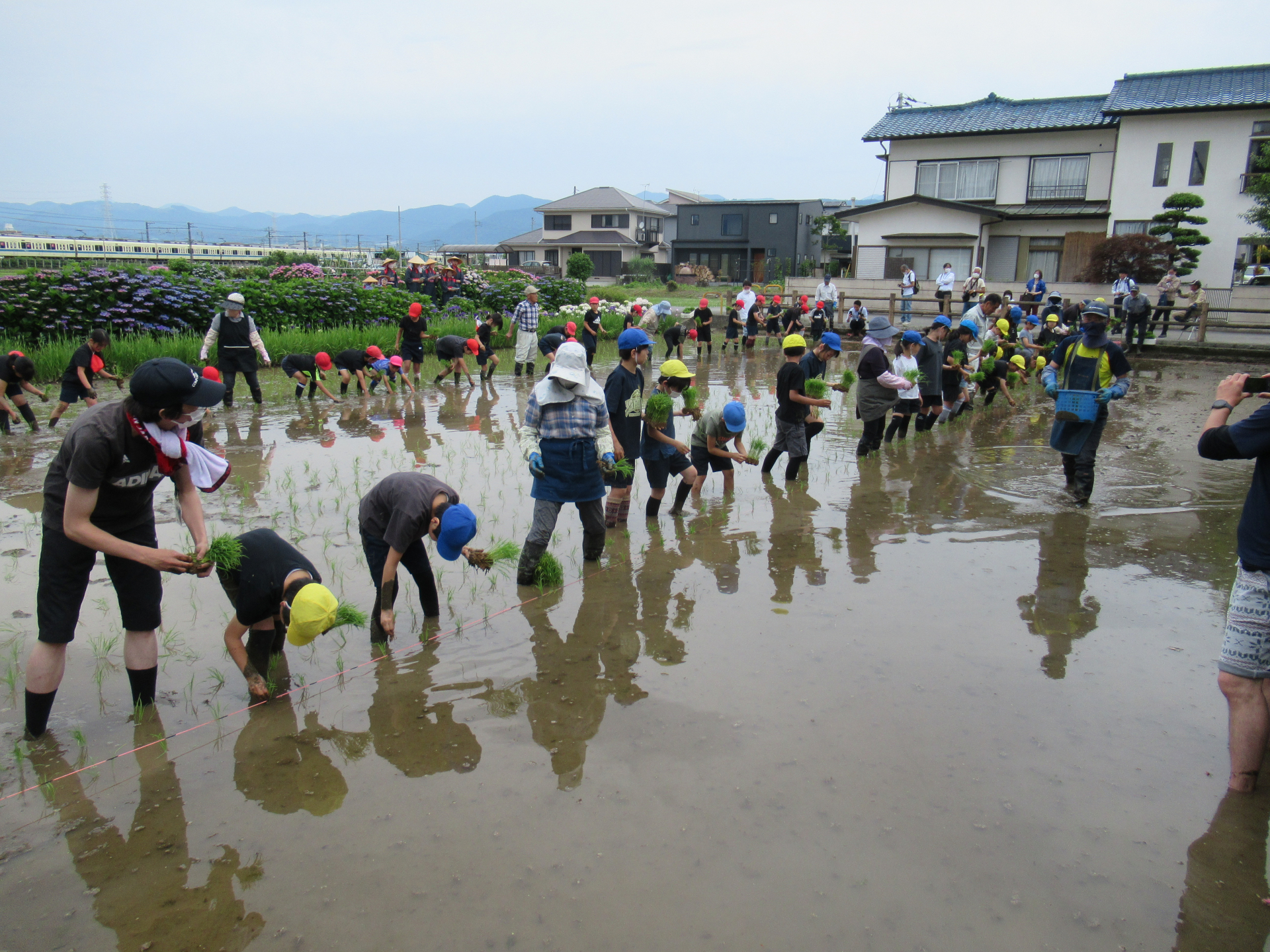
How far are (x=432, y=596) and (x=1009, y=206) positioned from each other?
30448mm

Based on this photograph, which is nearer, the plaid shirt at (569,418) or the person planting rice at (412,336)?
the plaid shirt at (569,418)

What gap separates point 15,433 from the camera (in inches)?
380

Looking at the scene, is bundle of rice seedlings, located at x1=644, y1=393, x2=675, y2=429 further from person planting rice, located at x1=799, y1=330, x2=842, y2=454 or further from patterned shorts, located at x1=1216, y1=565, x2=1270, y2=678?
patterned shorts, located at x1=1216, y1=565, x2=1270, y2=678

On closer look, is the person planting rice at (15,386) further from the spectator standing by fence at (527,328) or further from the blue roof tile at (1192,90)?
the blue roof tile at (1192,90)

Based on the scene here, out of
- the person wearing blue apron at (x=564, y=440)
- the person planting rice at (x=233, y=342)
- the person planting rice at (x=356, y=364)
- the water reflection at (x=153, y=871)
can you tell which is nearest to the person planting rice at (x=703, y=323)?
the person planting rice at (x=356, y=364)

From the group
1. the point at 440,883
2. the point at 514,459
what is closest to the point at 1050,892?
the point at 440,883

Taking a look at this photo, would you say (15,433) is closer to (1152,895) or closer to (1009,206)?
(1152,895)

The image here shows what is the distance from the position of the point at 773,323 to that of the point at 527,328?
34.5ft

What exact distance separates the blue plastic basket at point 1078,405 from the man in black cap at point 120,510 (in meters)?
6.61

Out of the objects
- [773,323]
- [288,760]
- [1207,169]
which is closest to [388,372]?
[288,760]

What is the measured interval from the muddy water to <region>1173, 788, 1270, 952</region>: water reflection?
12 mm

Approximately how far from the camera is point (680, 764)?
346 centimetres

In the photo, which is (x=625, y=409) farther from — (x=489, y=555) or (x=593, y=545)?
(x=489, y=555)

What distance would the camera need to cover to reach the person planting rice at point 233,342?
10.9 metres
